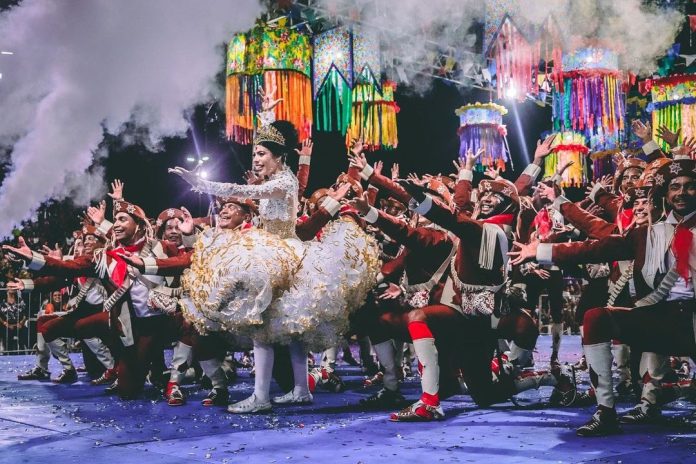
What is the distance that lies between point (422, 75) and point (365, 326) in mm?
8808

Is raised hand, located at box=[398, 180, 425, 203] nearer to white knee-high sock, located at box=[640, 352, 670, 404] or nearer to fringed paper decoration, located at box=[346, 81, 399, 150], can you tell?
white knee-high sock, located at box=[640, 352, 670, 404]

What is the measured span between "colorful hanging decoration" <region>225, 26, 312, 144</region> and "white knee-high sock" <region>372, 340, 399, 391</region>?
2.85 m

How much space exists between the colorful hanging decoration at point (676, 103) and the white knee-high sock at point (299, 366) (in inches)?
199

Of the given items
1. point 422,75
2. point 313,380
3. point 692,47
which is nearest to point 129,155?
point 422,75

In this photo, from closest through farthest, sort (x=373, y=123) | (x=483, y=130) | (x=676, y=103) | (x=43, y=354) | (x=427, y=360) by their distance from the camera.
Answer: (x=427, y=360) < (x=43, y=354) < (x=676, y=103) < (x=373, y=123) < (x=483, y=130)

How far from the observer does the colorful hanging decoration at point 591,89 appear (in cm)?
707

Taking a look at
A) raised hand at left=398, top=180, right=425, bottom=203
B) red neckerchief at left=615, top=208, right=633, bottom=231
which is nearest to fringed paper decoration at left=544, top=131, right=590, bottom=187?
red neckerchief at left=615, top=208, right=633, bottom=231

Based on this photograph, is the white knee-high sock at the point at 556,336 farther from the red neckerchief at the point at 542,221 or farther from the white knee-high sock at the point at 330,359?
the white knee-high sock at the point at 330,359

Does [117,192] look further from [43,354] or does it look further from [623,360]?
[623,360]

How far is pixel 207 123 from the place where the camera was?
12.1 m

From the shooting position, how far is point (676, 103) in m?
8.31

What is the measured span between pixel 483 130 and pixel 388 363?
21.2 feet

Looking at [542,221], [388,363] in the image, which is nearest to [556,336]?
[542,221]

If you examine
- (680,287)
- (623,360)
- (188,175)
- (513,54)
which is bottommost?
(623,360)
